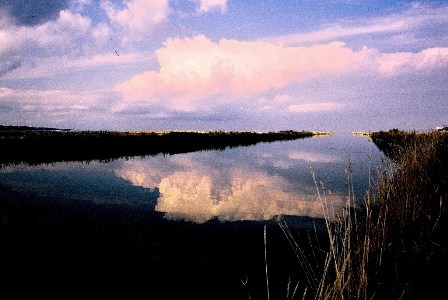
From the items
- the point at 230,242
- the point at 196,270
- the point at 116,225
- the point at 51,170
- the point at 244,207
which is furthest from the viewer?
the point at 51,170

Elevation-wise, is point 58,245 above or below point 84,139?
below

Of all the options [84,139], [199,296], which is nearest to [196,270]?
[199,296]

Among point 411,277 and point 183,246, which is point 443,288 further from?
point 183,246

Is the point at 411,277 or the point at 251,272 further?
the point at 251,272

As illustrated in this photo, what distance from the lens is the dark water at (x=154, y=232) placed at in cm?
524

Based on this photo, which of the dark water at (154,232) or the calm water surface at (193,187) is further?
the calm water surface at (193,187)

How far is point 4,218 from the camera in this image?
833 centimetres

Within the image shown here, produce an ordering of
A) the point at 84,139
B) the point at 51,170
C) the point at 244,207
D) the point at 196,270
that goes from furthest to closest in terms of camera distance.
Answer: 1. the point at 84,139
2. the point at 51,170
3. the point at 244,207
4. the point at 196,270

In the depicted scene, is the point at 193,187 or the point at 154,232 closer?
the point at 154,232

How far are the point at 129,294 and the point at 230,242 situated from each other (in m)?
2.71

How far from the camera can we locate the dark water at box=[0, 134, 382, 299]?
524cm

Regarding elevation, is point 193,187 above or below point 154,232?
above

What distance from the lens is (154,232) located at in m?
7.73

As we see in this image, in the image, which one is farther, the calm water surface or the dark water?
the calm water surface
